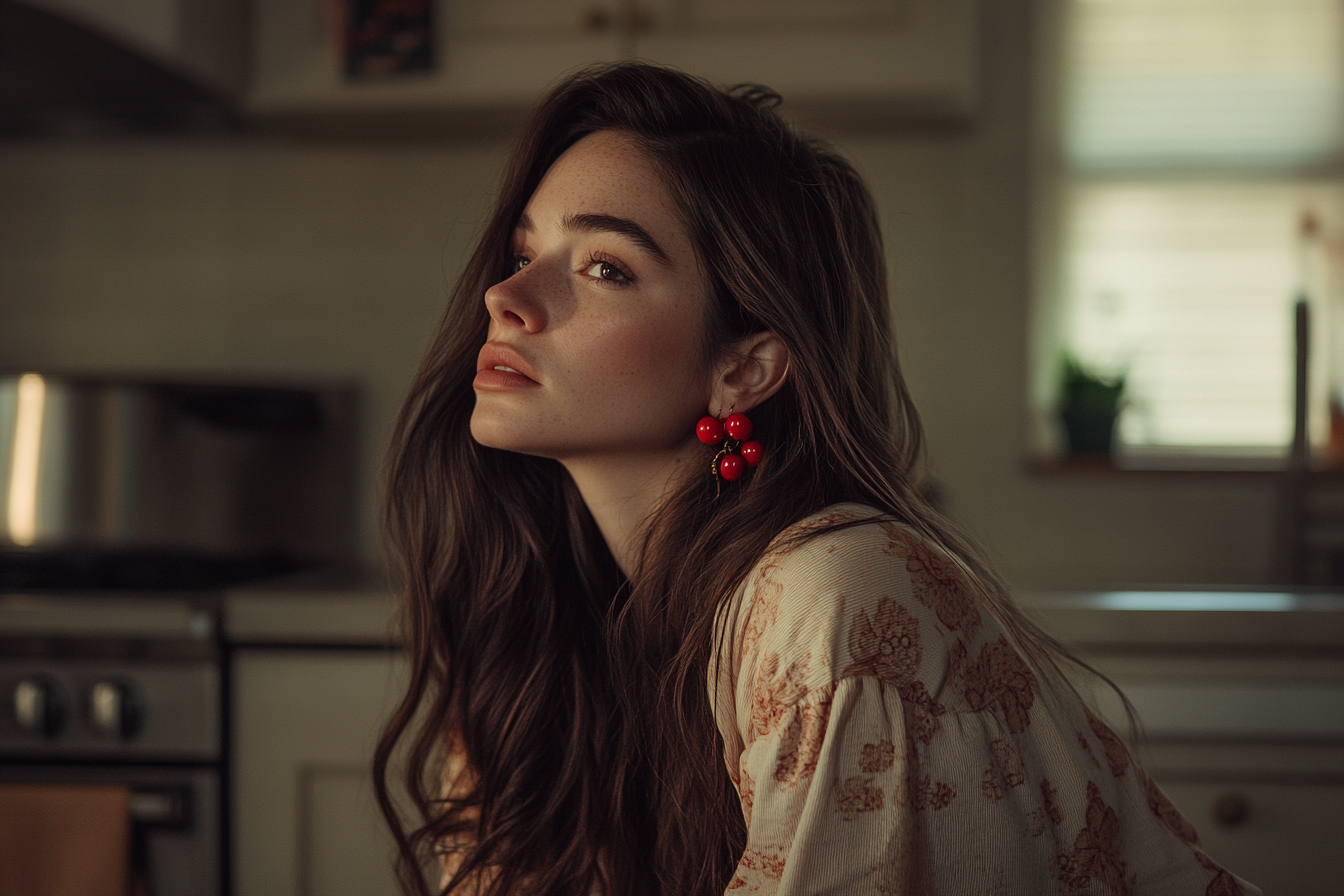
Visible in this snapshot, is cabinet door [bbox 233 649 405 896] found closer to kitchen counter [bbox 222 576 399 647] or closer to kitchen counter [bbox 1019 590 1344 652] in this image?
kitchen counter [bbox 222 576 399 647]

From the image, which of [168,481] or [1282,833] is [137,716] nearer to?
[168,481]

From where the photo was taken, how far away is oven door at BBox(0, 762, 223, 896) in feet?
4.52

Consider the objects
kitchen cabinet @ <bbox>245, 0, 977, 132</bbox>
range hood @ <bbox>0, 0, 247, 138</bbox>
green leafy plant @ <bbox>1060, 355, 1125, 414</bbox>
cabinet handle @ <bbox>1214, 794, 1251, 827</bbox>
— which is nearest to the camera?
cabinet handle @ <bbox>1214, 794, 1251, 827</bbox>

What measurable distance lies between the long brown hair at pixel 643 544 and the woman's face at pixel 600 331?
0.03 meters

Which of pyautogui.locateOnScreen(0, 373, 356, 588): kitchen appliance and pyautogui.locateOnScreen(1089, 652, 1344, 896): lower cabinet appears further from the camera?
pyautogui.locateOnScreen(0, 373, 356, 588): kitchen appliance

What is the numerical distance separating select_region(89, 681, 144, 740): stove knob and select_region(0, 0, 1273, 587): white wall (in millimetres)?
648

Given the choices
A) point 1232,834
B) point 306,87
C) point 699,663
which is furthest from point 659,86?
point 1232,834

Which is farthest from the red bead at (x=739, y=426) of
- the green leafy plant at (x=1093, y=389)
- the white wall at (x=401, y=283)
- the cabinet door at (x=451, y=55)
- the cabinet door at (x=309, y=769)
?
the green leafy plant at (x=1093, y=389)

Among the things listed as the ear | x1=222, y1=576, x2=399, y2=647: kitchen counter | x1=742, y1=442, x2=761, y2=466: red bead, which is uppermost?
the ear

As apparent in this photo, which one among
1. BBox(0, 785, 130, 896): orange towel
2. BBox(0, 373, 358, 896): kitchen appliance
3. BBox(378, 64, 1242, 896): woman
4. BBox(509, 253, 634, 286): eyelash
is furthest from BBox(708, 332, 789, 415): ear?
BBox(0, 785, 130, 896): orange towel

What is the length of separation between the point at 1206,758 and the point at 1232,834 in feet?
0.34

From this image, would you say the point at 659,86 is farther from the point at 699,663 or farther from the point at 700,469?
the point at 699,663

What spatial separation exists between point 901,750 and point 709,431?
340mm

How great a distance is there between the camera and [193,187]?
2039 mm
